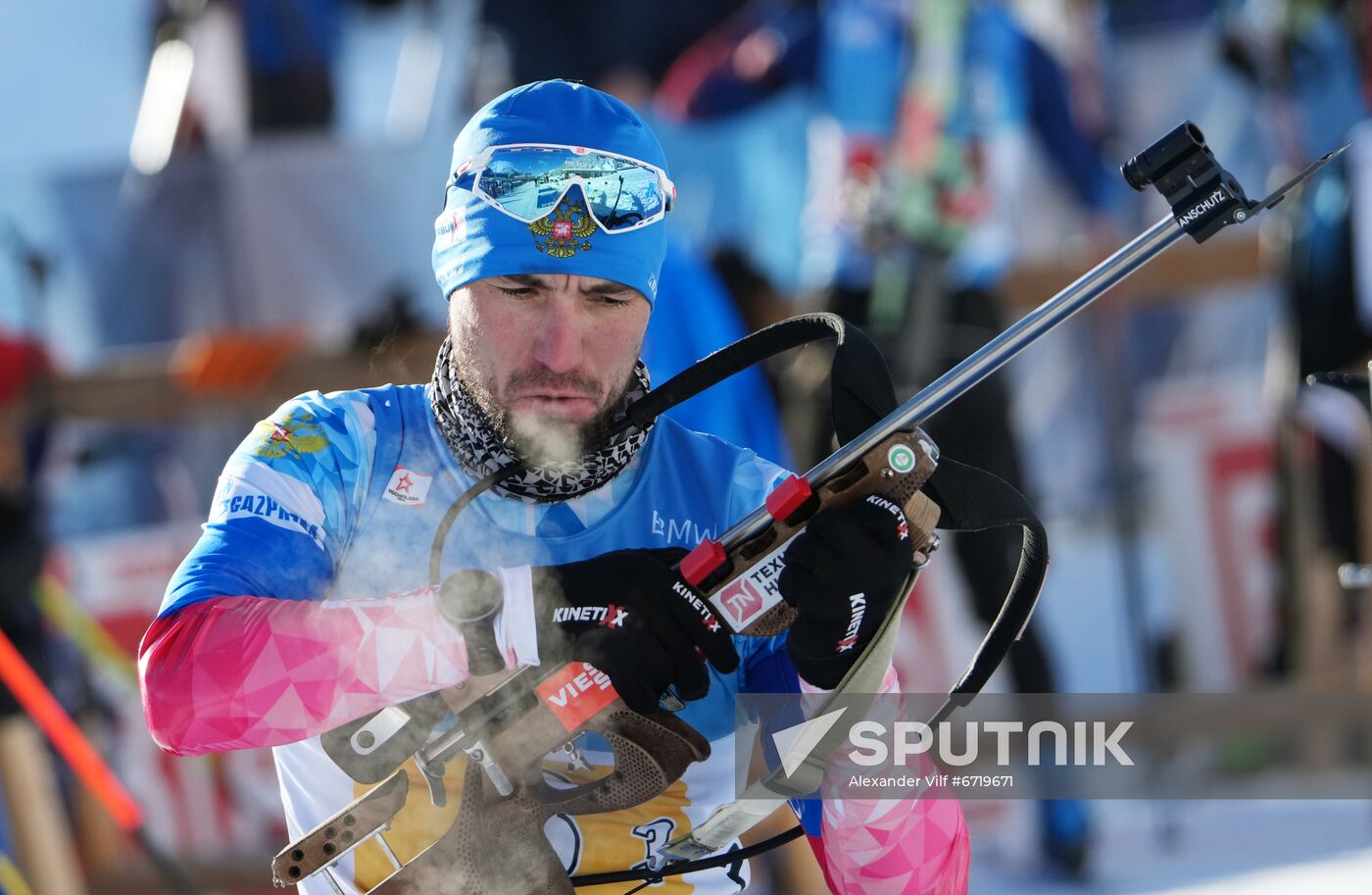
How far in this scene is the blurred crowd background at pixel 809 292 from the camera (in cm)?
491

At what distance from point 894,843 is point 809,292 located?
288 cm

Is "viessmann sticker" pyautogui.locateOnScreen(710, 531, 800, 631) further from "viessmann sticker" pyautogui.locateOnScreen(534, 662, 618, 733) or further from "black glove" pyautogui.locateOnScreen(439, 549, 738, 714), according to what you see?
"viessmann sticker" pyautogui.locateOnScreen(534, 662, 618, 733)

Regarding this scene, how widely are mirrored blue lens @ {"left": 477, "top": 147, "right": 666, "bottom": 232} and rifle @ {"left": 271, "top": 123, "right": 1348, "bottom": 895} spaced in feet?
0.80

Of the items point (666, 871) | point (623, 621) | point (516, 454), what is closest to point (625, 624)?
point (623, 621)

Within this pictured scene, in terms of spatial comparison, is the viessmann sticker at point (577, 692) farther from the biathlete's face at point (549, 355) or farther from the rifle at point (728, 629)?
the biathlete's face at point (549, 355)

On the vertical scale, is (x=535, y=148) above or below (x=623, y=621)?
above

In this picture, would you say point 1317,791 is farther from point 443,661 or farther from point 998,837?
point 443,661

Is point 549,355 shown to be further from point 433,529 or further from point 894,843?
point 894,843

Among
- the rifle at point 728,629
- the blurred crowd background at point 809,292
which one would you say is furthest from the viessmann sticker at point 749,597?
the blurred crowd background at point 809,292

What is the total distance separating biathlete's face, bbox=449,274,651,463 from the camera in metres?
2.28

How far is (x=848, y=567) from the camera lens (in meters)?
2.03

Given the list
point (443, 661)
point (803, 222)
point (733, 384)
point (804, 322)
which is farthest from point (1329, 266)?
point (443, 661)

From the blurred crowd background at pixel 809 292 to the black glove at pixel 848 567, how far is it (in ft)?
6.35

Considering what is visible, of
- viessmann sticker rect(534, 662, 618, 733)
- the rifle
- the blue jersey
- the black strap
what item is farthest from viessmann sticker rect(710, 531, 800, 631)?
the black strap
